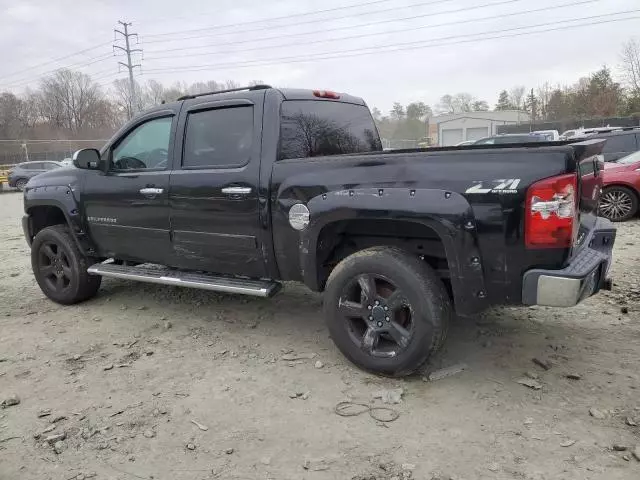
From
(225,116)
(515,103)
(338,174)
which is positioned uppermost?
(515,103)

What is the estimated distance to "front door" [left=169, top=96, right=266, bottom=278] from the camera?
154 inches

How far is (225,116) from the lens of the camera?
4.19 m

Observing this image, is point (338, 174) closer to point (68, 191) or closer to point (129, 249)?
point (129, 249)

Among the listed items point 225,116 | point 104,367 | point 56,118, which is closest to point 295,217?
point 225,116

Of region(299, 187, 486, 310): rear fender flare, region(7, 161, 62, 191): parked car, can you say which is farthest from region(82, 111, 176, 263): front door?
region(7, 161, 62, 191): parked car

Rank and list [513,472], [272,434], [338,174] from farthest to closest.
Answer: [338,174] → [272,434] → [513,472]

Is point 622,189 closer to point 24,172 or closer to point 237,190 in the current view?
point 237,190

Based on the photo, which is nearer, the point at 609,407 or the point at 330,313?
the point at 609,407

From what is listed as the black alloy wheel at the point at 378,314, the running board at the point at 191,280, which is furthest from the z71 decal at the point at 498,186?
the running board at the point at 191,280

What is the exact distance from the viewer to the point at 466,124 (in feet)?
172

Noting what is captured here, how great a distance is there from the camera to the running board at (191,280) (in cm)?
394

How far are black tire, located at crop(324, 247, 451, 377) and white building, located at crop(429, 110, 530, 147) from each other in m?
48.8

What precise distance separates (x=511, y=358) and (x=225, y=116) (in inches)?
113

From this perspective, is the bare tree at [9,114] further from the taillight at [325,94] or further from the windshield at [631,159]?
the taillight at [325,94]
